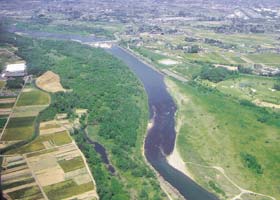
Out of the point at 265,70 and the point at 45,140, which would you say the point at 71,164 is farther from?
the point at 265,70

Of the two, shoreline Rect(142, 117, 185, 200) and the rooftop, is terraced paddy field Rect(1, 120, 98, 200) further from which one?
the rooftop


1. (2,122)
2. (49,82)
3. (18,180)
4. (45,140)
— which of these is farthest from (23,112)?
(18,180)

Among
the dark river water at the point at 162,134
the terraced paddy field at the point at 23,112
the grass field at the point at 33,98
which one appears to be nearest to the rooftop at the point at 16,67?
the terraced paddy field at the point at 23,112

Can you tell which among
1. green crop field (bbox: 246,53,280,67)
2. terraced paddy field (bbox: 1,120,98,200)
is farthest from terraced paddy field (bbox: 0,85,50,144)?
green crop field (bbox: 246,53,280,67)

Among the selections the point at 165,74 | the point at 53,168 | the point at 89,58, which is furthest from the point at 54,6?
the point at 53,168

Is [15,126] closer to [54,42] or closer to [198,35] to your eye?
[54,42]

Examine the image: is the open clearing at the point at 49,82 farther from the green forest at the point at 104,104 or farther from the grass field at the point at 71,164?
the grass field at the point at 71,164
